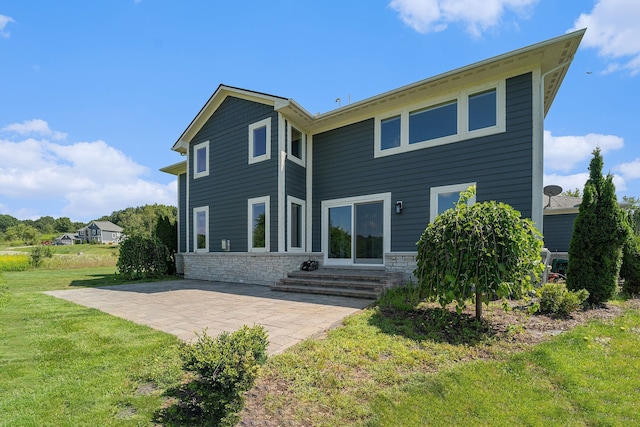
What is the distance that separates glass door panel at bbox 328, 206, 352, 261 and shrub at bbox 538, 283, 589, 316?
500cm

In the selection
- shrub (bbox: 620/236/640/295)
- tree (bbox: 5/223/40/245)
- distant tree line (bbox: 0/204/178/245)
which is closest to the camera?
shrub (bbox: 620/236/640/295)

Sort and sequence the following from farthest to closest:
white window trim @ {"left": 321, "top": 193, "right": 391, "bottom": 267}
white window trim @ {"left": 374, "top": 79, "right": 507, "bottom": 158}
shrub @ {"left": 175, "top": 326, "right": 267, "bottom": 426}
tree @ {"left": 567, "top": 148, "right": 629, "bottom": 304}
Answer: white window trim @ {"left": 321, "top": 193, "right": 391, "bottom": 267}, white window trim @ {"left": 374, "top": 79, "right": 507, "bottom": 158}, tree @ {"left": 567, "top": 148, "right": 629, "bottom": 304}, shrub @ {"left": 175, "top": 326, "right": 267, "bottom": 426}

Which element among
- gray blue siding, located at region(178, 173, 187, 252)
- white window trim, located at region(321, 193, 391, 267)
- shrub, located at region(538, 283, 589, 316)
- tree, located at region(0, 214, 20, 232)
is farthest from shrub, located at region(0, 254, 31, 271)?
tree, located at region(0, 214, 20, 232)

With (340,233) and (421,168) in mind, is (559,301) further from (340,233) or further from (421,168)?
(340,233)

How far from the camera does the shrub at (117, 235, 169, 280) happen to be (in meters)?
11.1

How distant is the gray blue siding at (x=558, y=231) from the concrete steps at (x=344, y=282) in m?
8.67

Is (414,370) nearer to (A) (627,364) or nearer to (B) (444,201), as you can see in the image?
(A) (627,364)

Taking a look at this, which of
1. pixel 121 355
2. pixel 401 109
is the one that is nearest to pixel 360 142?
pixel 401 109

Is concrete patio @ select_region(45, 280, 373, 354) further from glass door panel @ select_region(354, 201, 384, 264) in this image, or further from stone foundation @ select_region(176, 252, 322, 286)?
glass door panel @ select_region(354, 201, 384, 264)

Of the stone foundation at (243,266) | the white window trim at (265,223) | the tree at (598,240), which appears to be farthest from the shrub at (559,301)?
the white window trim at (265,223)

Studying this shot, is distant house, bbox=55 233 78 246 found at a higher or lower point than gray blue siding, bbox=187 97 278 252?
lower

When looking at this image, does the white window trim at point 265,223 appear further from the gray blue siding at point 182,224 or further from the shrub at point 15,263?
the shrub at point 15,263

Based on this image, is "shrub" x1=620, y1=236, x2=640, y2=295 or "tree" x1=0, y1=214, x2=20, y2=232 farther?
"tree" x1=0, y1=214, x2=20, y2=232

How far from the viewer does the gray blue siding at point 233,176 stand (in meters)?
9.34
